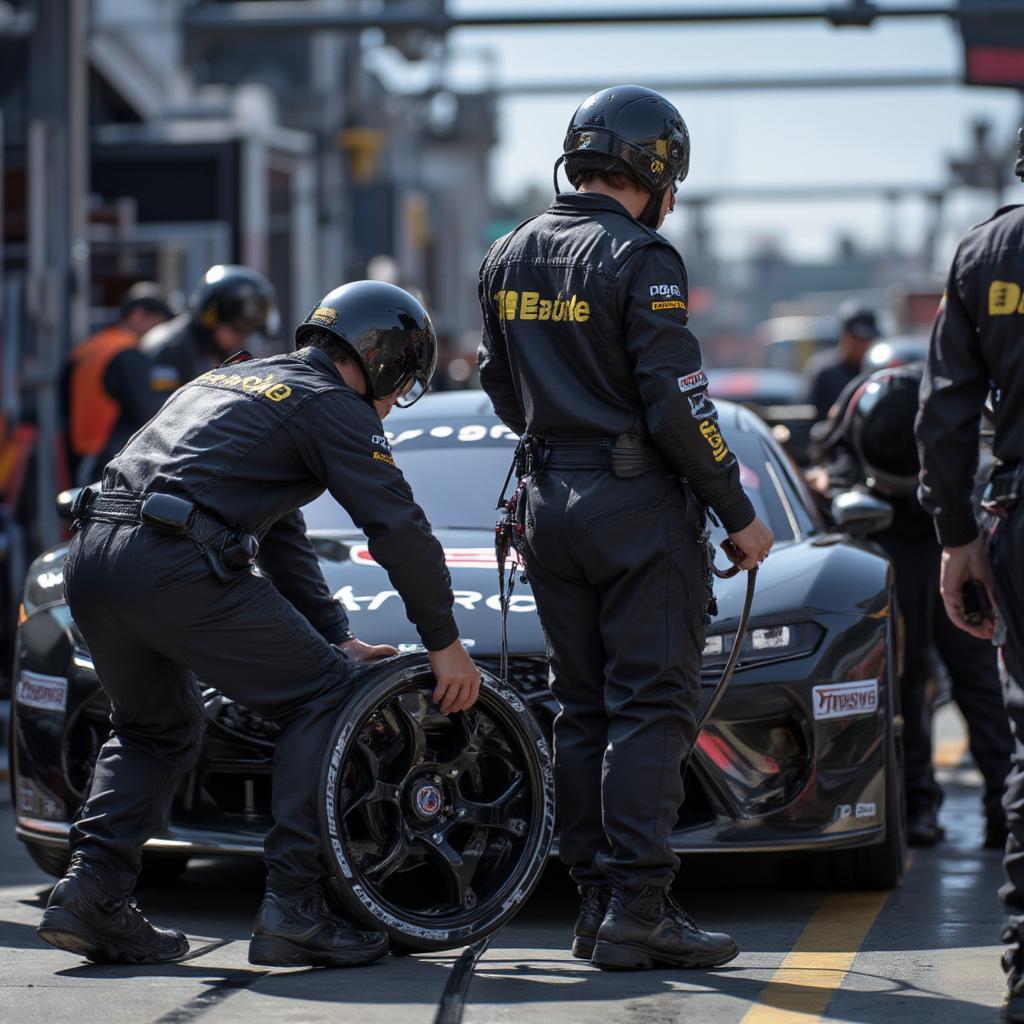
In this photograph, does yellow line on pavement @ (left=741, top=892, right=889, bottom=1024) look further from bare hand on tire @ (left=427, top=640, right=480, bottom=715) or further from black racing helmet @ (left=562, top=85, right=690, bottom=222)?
black racing helmet @ (left=562, top=85, right=690, bottom=222)

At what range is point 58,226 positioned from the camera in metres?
12.5

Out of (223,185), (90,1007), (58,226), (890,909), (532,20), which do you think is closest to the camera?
(90,1007)

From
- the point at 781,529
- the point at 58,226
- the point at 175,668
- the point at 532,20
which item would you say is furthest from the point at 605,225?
the point at 532,20

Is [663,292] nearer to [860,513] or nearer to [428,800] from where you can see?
[428,800]

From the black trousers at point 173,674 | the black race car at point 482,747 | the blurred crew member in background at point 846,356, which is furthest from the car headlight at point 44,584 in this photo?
the blurred crew member in background at point 846,356

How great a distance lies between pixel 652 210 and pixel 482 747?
1.33 m

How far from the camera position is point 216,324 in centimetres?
925

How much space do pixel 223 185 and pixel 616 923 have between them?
43.5 ft

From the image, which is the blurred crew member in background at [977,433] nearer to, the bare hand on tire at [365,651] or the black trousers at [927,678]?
the bare hand on tire at [365,651]

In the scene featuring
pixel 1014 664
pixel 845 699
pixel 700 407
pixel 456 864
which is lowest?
pixel 456 864

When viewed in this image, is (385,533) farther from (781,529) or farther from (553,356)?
(781,529)

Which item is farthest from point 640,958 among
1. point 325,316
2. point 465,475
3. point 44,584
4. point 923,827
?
point 923,827

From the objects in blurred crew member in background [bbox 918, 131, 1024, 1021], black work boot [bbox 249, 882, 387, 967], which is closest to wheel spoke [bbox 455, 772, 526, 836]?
black work boot [bbox 249, 882, 387, 967]

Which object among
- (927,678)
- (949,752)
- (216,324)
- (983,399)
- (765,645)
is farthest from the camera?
(949,752)
